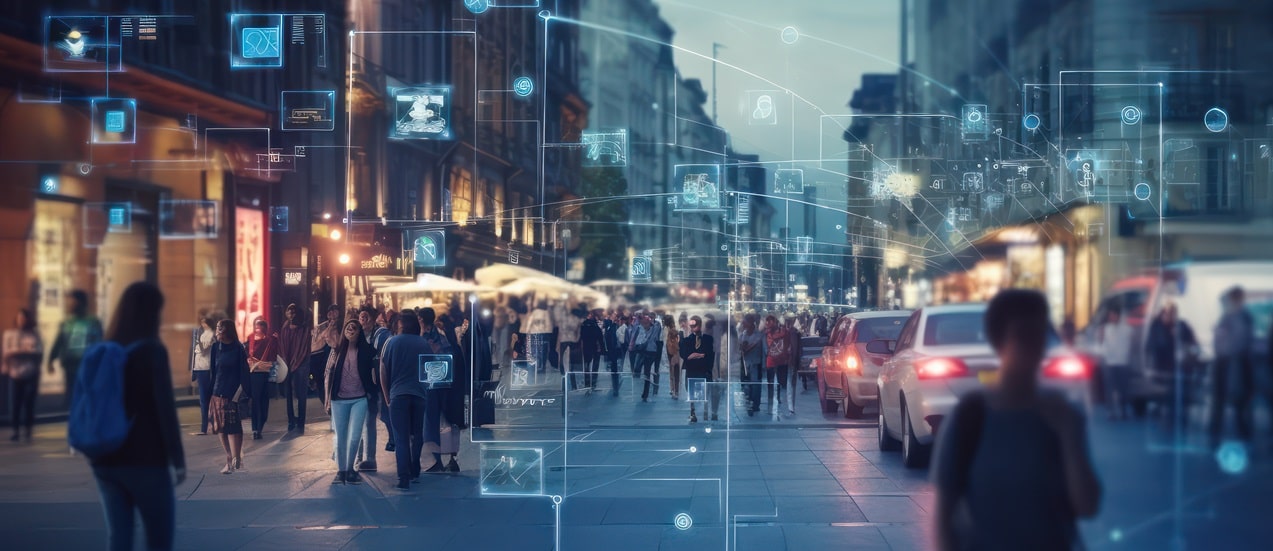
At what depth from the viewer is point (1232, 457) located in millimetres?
6641

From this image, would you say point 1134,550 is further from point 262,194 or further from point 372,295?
point 262,194

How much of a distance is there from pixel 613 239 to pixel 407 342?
7.91ft

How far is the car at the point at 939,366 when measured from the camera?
6.30 meters

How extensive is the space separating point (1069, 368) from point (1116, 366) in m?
0.40

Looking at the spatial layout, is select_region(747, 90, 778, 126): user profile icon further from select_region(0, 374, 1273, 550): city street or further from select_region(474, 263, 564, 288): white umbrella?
select_region(0, 374, 1273, 550): city street

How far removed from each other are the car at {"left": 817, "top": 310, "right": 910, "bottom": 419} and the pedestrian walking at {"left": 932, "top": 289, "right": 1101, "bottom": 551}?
461 centimetres

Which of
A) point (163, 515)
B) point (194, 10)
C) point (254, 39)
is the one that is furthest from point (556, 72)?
→ point (163, 515)

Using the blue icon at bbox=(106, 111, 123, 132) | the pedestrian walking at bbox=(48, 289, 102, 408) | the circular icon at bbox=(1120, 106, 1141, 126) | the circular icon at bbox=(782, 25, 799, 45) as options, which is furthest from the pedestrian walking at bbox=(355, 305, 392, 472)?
the circular icon at bbox=(1120, 106, 1141, 126)

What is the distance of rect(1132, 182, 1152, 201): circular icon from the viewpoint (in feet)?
29.2

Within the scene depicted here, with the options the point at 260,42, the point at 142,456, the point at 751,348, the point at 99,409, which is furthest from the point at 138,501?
the point at 260,42

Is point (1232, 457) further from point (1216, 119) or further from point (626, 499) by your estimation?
point (626, 499)

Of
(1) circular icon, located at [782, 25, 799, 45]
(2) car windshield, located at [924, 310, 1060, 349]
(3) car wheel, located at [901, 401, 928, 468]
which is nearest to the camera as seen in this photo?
(2) car windshield, located at [924, 310, 1060, 349]

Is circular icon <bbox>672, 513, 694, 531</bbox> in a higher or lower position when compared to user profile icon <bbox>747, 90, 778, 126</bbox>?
lower

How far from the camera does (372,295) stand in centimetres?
1211
